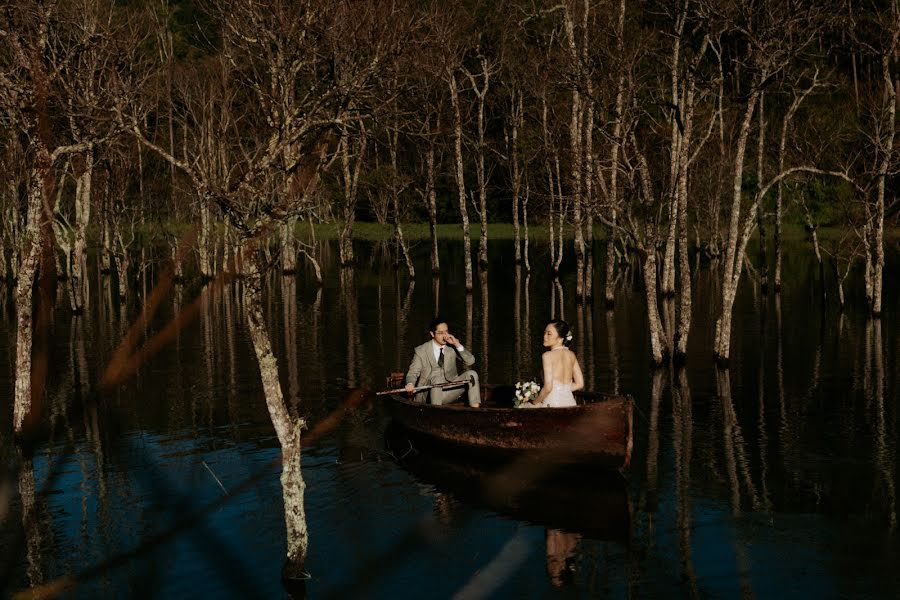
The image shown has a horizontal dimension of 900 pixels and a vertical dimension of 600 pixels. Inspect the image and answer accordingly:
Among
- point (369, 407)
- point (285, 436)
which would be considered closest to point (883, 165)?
point (369, 407)

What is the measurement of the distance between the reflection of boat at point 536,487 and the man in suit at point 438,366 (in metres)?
1.08

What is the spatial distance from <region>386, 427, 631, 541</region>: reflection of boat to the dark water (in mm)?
60

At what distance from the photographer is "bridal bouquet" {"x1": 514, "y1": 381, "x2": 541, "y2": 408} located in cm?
1723

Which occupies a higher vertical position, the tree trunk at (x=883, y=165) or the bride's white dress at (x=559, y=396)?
the tree trunk at (x=883, y=165)

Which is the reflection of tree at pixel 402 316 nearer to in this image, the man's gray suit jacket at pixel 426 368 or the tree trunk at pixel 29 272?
the man's gray suit jacket at pixel 426 368

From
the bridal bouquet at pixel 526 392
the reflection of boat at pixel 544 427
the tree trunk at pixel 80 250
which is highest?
the tree trunk at pixel 80 250

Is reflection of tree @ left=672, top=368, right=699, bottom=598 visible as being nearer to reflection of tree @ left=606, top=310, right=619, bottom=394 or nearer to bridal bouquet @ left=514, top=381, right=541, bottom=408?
reflection of tree @ left=606, top=310, right=619, bottom=394

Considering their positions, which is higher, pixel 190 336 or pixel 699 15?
pixel 699 15

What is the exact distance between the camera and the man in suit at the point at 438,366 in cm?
1869

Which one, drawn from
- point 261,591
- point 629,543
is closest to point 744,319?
point 629,543

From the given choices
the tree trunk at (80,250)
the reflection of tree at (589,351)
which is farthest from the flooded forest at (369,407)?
the tree trunk at (80,250)

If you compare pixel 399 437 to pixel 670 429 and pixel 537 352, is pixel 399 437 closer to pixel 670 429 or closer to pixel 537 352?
pixel 670 429

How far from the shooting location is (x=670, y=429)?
19.3 meters

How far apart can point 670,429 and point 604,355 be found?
29.9 feet
